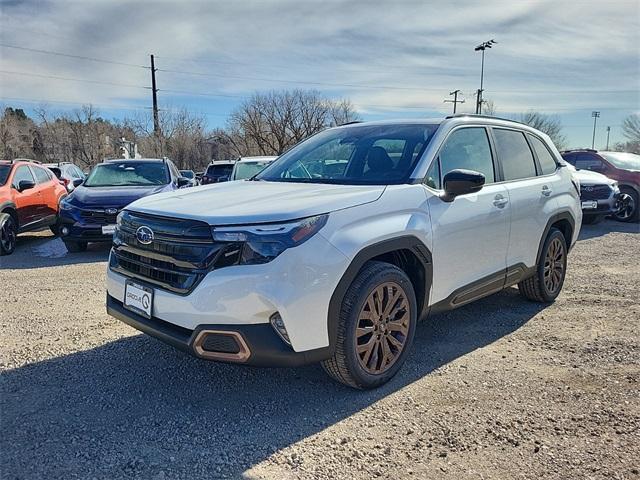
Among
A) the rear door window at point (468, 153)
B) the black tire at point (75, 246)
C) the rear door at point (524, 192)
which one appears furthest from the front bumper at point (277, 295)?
the black tire at point (75, 246)

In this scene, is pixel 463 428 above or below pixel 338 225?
below

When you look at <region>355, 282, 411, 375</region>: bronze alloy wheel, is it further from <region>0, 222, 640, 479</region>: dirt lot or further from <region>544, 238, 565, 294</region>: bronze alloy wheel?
→ <region>544, 238, 565, 294</region>: bronze alloy wheel

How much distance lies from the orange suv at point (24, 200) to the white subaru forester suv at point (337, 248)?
241 inches

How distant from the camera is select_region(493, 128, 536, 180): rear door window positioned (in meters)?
4.46

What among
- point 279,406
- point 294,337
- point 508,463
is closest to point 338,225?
point 294,337

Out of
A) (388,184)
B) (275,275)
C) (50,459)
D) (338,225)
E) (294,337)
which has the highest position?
(388,184)

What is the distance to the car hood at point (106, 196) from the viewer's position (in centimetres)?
782

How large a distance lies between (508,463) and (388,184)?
186cm

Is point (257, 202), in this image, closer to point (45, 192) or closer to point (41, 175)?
point (45, 192)

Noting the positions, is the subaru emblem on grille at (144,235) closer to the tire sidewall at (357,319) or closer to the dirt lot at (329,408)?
the dirt lot at (329,408)

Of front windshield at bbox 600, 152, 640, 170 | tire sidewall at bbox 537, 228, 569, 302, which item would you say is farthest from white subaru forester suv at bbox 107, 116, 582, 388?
front windshield at bbox 600, 152, 640, 170

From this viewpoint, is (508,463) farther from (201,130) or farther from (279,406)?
(201,130)

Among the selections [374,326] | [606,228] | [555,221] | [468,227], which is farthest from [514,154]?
[606,228]

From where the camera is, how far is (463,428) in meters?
2.87
